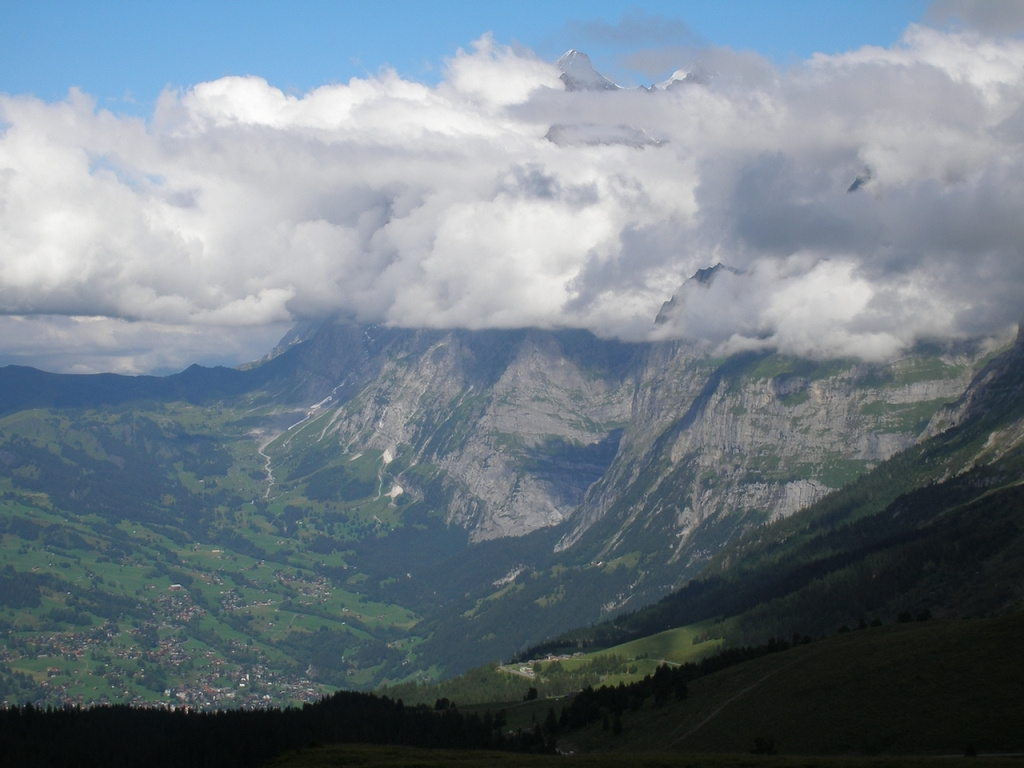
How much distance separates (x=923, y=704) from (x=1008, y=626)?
23.2 metres

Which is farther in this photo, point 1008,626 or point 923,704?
point 1008,626

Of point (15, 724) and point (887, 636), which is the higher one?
point (887, 636)

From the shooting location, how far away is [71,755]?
152m

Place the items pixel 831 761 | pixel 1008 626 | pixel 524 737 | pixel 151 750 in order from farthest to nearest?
pixel 524 737 → pixel 151 750 → pixel 1008 626 → pixel 831 761

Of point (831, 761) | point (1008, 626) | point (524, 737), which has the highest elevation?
point (1008, 626)

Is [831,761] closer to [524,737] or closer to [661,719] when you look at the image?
[661,719]

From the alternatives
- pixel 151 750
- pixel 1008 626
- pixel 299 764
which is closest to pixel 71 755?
pixel 151 750

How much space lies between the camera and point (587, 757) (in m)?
129

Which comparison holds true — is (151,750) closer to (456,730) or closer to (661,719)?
(456,730)

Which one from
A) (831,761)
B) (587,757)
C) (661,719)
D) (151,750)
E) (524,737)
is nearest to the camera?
(831,761)

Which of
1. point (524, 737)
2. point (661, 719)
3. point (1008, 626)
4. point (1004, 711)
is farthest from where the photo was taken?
point (524, 737)

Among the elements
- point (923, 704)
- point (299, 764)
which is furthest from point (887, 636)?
point (299, 764)

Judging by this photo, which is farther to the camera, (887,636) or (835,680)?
(887,636)

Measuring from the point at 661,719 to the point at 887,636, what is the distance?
140ft
